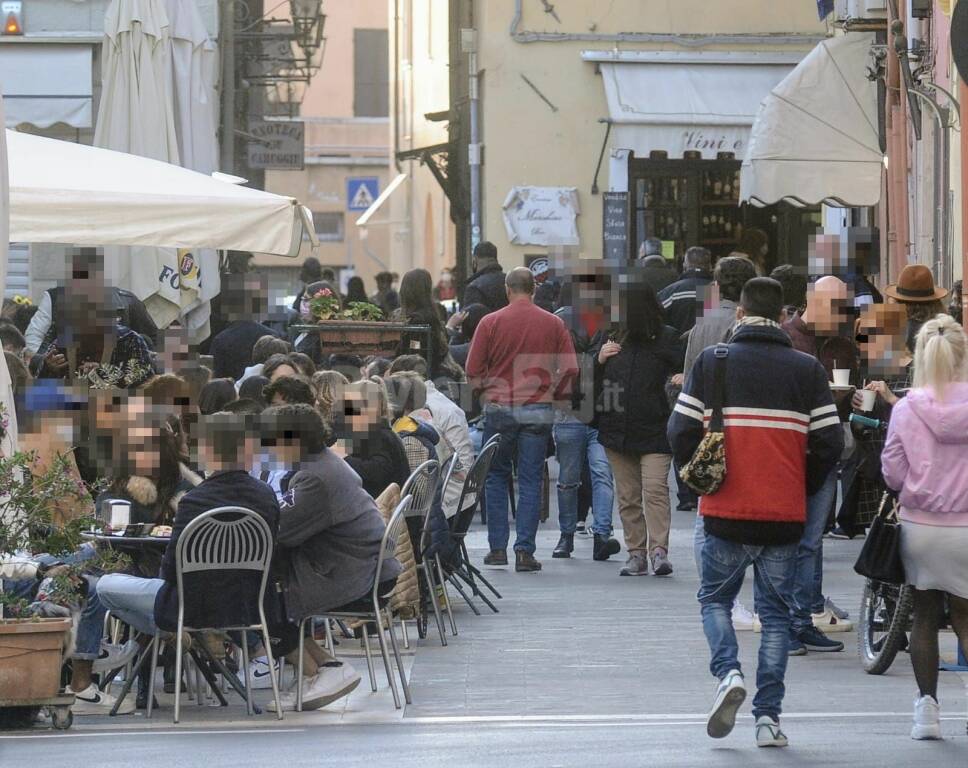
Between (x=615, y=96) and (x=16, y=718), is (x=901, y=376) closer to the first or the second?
(x=16, y=718)

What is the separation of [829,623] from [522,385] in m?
3.40

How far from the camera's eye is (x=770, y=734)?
8.52 metres

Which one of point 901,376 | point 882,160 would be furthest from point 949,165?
point 901,376

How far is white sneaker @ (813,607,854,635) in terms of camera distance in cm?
1178

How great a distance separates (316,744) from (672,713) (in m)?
1.70

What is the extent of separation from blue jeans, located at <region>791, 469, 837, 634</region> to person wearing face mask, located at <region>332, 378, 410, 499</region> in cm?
221

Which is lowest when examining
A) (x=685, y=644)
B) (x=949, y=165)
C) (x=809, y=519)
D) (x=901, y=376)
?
(x=685, y=644)

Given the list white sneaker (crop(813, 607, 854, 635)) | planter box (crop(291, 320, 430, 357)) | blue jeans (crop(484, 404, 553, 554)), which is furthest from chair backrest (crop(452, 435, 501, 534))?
planter box (crop(291, 320, 430, 357))

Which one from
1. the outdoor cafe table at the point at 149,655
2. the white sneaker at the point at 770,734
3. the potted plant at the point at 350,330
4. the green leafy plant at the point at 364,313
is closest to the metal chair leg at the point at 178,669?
the outdoor cafe table at the point at 149,655

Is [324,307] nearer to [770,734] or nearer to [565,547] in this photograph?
[565,547]

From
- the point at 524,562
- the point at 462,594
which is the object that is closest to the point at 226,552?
the point at 462,594

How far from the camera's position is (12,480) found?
9078 mm

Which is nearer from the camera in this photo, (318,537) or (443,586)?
(318,537)

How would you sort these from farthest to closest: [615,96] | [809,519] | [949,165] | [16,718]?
[615,96] → [949,165] → [809,519] → [16,718]
